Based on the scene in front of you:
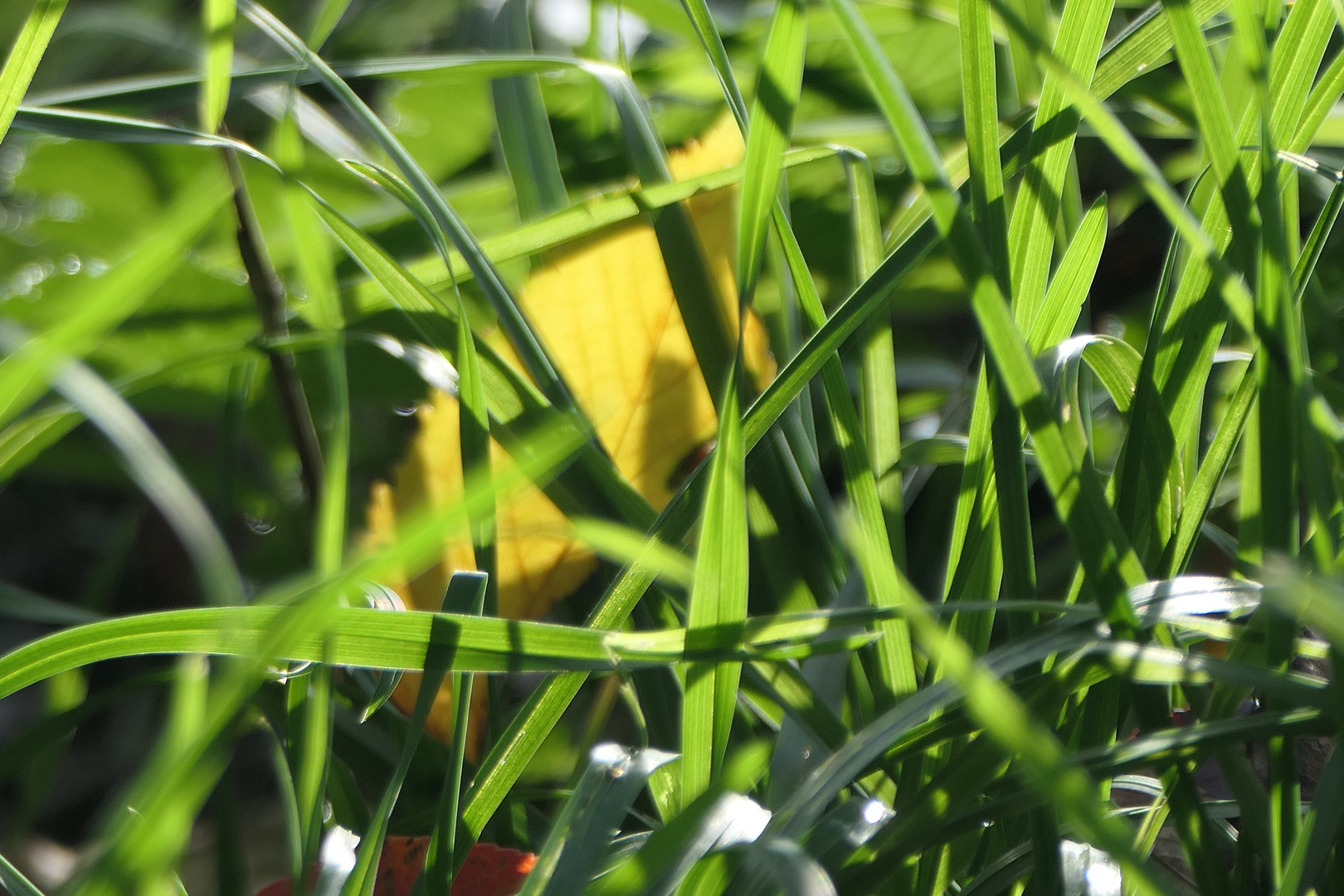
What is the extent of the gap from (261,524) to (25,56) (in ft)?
1.54

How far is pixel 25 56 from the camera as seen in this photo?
290 millimetres

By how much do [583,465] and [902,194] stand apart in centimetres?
43

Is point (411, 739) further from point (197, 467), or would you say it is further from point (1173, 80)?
point (197, 467)

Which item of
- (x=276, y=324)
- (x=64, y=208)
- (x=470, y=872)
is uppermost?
(x=64, y=208)

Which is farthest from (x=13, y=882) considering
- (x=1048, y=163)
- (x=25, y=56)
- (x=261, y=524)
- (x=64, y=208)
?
(x=64, y=208)

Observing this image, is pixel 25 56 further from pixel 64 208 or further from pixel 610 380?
pixel 64 208

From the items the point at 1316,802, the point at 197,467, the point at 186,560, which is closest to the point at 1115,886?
the point at 1316,802

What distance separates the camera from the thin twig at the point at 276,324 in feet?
1.46

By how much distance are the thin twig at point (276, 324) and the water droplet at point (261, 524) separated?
0.23 metres

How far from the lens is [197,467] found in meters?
0.78

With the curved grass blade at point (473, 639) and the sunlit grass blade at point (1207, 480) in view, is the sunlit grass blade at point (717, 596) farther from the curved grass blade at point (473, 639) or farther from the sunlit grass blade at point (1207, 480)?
the sunlit grass blade at point (1207, 480)

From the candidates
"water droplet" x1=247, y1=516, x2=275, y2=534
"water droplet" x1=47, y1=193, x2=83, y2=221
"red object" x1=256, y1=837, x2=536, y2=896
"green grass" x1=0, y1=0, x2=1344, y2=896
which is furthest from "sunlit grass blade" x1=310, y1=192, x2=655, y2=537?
"water droplet" x1=47, y1=193, x2=83, y2=221

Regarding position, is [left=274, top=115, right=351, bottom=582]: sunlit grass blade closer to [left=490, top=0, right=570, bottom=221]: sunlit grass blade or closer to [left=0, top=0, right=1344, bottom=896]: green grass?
[left=0, top=0, right=1344, bottom=896]: green grass

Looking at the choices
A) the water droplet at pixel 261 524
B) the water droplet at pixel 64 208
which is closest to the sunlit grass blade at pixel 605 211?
the water droplet at pixel 261 524
